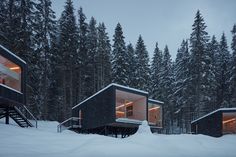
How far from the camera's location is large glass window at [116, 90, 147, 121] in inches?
1120

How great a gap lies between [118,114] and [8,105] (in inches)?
411

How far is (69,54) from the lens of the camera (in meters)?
41.6

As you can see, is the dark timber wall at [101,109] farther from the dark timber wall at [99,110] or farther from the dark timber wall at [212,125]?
the dark timber wall at [212,125]

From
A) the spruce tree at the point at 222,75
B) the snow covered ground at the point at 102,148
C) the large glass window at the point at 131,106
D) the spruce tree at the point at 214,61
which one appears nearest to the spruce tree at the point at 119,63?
the large glass window at the point at 131,106

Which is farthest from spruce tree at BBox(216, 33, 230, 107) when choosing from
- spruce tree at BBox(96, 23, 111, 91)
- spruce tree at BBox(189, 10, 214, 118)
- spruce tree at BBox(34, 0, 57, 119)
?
spruce tree at BBox(34, 0, 57, 119)

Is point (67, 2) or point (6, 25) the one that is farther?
point (67, 2)

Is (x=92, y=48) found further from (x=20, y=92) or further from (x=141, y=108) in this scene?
(x=20, y=92)

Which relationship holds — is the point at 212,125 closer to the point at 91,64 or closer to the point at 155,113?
the point at 155,113

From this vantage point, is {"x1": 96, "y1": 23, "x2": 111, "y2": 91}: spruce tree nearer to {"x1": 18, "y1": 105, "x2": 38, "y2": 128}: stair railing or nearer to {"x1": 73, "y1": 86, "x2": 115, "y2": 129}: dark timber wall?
{"x1": 18, "y1": 105, "x2": 38, "y2": 128}: stair railing

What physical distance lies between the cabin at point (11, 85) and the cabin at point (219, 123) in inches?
736

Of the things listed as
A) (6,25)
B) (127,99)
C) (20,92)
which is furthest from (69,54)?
(20,92)

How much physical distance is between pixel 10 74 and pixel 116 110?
10.8 metres

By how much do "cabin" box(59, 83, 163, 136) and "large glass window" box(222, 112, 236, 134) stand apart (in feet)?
22.1

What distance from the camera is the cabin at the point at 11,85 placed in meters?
20.8
